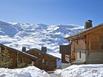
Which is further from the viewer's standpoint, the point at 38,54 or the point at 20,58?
the point at 38,54

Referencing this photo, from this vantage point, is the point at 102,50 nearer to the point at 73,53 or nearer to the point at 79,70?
the point at 73,53

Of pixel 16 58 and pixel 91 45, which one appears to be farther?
pixel 16 58

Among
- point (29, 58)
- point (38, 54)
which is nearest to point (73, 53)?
point (29, 58)

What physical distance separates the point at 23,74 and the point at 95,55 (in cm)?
1962

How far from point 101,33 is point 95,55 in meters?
2.81

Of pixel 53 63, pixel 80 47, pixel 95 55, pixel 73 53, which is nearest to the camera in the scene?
pixel 95 55

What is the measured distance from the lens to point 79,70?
74.0 feet

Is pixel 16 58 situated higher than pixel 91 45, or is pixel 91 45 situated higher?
pixel 91 45

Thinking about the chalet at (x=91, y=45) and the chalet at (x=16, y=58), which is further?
the chalet at (x=16, y=58)

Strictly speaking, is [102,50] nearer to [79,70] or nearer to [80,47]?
[80,47]

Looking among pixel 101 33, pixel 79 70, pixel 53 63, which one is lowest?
pixel 53 63

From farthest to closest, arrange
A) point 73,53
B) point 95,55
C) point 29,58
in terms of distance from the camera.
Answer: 1. point 29,58
2. point 73,53
3. point 95,55

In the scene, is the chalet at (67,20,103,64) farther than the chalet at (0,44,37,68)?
No

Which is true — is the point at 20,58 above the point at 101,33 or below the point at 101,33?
below
